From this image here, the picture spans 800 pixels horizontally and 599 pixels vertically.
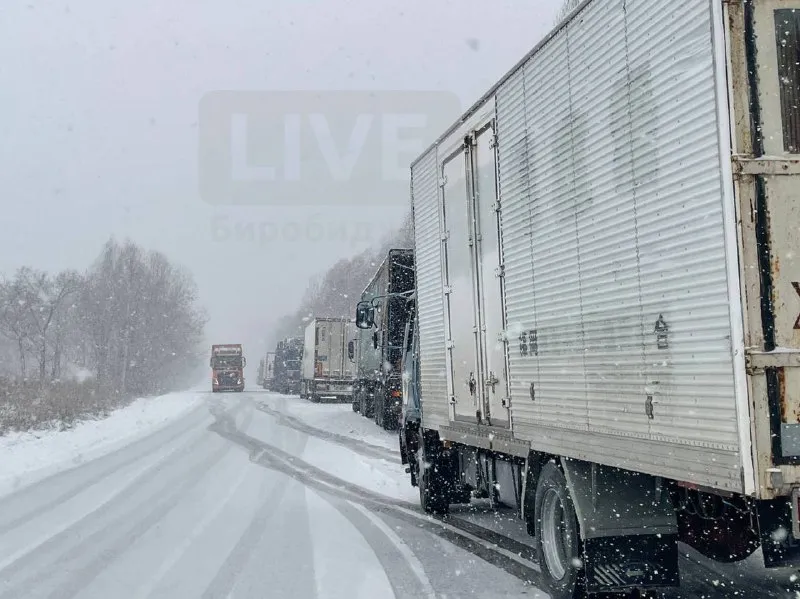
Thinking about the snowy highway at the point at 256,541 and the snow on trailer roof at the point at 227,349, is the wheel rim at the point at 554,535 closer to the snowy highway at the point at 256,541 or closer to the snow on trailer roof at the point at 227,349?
the snowy highway at the point at 256,541

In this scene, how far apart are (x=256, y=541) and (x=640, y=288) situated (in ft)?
16.6

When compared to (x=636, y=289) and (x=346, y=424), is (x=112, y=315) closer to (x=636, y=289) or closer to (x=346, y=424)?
(x=346, y=424)

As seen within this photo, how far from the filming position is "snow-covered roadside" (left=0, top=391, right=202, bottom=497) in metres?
13.6

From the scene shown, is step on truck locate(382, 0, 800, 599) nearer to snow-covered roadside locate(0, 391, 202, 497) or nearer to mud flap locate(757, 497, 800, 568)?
mud flap locate(757, 497, 800, 568)

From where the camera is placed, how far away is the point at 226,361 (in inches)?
2456

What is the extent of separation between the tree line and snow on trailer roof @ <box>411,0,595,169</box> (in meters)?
47.7

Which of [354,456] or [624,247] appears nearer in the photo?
[624,247]

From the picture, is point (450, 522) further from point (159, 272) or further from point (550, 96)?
point (159, 272)

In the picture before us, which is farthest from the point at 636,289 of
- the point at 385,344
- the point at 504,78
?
the point at 385,344

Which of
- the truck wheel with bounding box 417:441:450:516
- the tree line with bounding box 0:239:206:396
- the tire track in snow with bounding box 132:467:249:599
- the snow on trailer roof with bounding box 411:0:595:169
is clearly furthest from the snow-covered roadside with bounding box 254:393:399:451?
the tree line with bounding box 0:239:206:396

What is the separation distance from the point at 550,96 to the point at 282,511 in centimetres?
624

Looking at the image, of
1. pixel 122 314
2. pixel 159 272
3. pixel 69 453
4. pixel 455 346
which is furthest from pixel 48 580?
pixel 159 272

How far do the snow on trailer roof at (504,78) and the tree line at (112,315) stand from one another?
47708 mm

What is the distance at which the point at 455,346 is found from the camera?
26.8 feet
